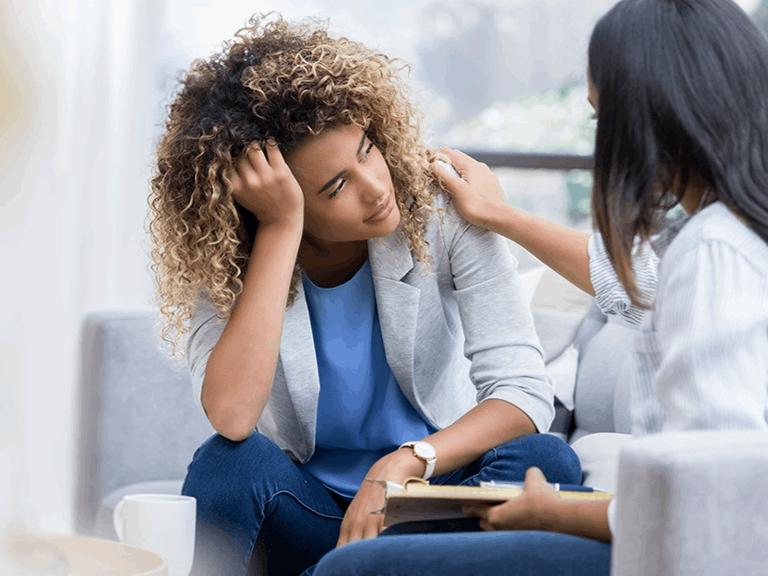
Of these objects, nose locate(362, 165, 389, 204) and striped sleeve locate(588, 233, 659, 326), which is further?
nose locate(362, 165, 389, 204)

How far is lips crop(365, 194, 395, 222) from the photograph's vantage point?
3.76 ft

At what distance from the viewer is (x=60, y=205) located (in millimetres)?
1904

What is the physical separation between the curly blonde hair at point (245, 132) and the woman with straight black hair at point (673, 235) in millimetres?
487

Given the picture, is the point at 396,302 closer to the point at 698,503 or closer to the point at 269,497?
the point at 269,497

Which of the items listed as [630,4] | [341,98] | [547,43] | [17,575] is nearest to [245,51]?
[341,98]

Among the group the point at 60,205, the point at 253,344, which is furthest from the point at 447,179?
the point at 60,205

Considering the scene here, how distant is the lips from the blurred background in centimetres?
27

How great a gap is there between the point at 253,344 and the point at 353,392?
0.70 feet

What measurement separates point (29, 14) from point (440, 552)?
0.99m

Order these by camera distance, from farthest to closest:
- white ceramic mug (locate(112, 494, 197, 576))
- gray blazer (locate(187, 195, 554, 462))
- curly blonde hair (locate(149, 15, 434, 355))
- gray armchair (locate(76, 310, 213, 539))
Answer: gray armchair (locate(76, 310, 213, 539))
gray blazer (locate(187, 195, 554, 462))
curly blonde hair (locate(149, 15, 434, 355))
white ceramic mug (locate(112, 494, 197, 576))

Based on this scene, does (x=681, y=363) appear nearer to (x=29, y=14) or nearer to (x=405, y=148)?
(x=405, y=148)

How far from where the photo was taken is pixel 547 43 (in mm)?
2953

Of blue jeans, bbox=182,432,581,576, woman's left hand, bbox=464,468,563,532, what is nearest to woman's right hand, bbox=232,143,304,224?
blue jeans, bbox=182,432,581,576

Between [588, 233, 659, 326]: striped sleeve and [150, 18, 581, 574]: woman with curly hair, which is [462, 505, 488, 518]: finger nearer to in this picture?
[150, 18, 581, 574]: woman with curly hair
